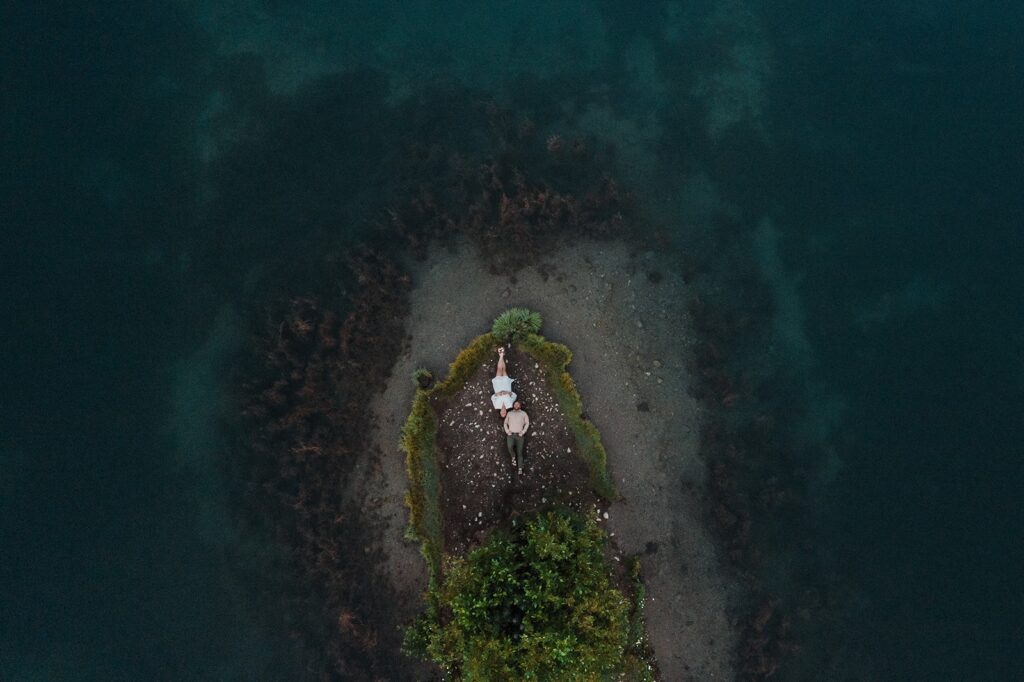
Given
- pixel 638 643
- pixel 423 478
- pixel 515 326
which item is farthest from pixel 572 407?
pixel 638 643

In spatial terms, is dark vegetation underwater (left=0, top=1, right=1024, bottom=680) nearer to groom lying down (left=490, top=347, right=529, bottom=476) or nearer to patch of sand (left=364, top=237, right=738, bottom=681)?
patch of sand (left=364, top=237, right=738, bottom=681)

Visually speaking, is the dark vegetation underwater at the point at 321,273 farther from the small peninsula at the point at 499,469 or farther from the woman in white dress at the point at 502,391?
the woman in white dress at the point at 502,391

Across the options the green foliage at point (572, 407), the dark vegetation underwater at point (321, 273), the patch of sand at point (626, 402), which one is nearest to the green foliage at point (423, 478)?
the patch of sand at point (626, 402)

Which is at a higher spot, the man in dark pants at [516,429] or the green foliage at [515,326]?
the green foliage at [515,326]

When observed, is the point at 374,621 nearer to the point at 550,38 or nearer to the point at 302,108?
the point at 302,108

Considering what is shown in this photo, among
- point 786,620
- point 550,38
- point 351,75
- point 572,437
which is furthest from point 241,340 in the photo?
point 786,620

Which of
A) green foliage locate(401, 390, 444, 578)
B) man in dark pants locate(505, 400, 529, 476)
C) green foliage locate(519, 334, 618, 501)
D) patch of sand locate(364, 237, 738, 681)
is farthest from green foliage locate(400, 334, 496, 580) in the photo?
man in dark pants locate(505, 400, 529, 476)
